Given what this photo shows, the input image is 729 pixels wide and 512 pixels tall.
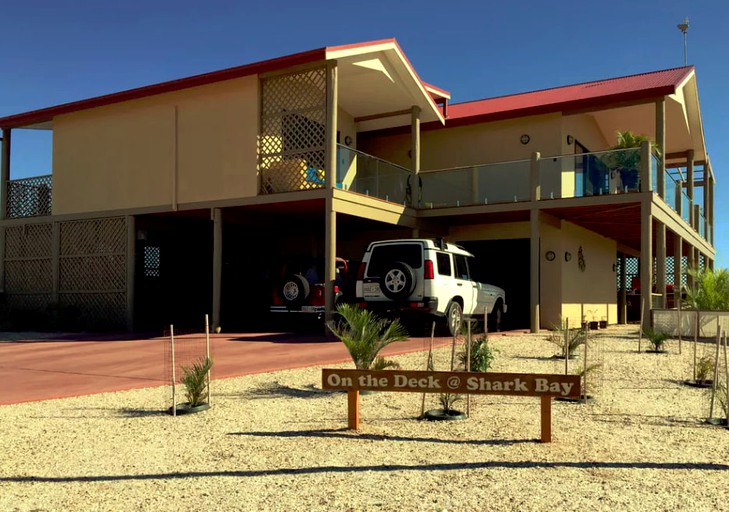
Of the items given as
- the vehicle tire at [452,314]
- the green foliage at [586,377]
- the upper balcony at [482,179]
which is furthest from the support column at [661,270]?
the green foliage at [586,377]

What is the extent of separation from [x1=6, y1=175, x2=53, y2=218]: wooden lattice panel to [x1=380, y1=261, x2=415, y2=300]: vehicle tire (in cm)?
1092

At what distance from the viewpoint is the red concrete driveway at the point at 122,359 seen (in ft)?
25.7

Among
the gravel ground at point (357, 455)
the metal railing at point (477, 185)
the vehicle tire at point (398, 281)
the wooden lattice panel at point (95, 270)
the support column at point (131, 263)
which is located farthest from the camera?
the wooden lattice panel at point (95, 270)

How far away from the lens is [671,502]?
3.79 meters

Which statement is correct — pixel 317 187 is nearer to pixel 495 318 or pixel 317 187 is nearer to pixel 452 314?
pixel 452 314

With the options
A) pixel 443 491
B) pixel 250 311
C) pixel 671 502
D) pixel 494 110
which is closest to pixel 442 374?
pixel 443 491

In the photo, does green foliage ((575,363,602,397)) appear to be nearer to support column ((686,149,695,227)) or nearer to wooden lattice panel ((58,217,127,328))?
wooden lattice panel ((58,217,127,328))

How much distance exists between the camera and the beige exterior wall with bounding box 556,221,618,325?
58.3 ft

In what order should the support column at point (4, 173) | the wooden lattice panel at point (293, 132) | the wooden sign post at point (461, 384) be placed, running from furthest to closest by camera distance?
the support column at point (4, 173)
the wooden lattice panel at point (293, 132)
the wooden sign post at point (461, 384)

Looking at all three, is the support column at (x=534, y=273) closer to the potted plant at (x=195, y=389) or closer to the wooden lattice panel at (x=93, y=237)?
the potted plant at (x=195, y=389)

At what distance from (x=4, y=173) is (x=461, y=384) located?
1778 cm

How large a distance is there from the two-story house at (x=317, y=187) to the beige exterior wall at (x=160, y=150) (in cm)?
4

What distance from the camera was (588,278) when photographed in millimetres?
19516

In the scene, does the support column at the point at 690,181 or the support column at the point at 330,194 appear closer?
the support column at the point at 330,194
